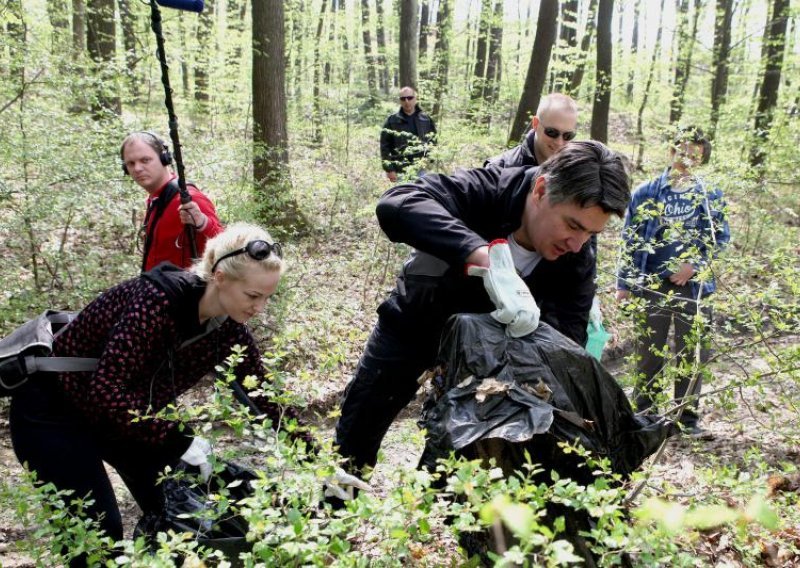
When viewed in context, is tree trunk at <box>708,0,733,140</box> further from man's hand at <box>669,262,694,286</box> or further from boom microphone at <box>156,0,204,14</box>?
boom microphone at <box>156,0,204,14</box>

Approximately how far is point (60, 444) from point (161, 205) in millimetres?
1724

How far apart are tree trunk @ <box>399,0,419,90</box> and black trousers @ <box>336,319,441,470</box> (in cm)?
833

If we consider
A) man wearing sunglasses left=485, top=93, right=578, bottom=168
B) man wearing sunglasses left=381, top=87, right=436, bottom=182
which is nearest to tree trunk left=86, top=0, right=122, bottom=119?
man wearing sunglasses left=381, top=87, right=436, bottom=182

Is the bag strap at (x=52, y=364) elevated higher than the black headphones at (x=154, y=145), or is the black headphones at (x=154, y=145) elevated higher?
the black headphones at (x=154, y=145)

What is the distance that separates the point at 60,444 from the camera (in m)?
2.26

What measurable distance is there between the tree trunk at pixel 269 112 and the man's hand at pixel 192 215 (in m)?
3.95

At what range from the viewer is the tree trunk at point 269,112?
7.45m

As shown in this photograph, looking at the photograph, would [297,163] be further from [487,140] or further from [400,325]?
[400,325]

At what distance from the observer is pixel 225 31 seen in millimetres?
12086

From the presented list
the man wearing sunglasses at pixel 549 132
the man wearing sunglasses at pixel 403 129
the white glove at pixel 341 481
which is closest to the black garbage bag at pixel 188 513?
the white glove at pixel 341 481

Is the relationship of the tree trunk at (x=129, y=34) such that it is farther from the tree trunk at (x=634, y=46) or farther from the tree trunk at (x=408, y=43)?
the tree trunk at (x=634, y=46)

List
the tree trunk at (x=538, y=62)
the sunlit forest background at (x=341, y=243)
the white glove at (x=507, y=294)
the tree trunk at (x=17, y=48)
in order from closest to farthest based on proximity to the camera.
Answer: the sunlit forest background at (x=341, y=243), the white glove at (x=507, y=294), the tree trunk at (x=17, y=48), the tree trunk at (x=538, y=62)

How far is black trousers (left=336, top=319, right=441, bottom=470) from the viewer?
274 cm

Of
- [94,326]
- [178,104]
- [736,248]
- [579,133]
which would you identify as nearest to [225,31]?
[178,104]
